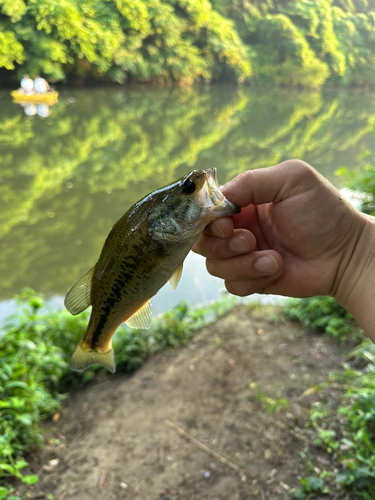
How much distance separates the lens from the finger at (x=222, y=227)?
157 centimetres

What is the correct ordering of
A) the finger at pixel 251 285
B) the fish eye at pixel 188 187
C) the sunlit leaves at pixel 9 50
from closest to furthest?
the fish eye at pixel 188 187
the finger at pixel 251 285
the sunlit leaves at pixel 9 50

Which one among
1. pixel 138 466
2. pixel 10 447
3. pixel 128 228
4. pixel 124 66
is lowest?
pixel 138 466

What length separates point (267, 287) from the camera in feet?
6.51

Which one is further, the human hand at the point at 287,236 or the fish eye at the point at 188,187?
the human hand at the point at 287,236

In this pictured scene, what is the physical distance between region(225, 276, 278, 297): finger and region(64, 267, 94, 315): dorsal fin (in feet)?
2.70

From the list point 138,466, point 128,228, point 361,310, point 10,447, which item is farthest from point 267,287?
point 10,447

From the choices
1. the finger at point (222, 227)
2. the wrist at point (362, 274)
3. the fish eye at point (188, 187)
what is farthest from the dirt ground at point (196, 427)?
the fish eye at point (188, 187)

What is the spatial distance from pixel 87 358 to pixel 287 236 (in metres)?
1.24

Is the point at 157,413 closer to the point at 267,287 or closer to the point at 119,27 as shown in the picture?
the point at 267,287

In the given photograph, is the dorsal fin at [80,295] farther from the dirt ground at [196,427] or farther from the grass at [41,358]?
the dirt ground at [196,427]

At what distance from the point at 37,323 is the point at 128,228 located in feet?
10.6

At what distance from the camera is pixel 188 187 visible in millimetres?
1365

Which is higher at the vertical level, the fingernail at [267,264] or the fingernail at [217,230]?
the fingernail at [217,230]

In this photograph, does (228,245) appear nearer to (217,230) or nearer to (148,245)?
(217,230)
